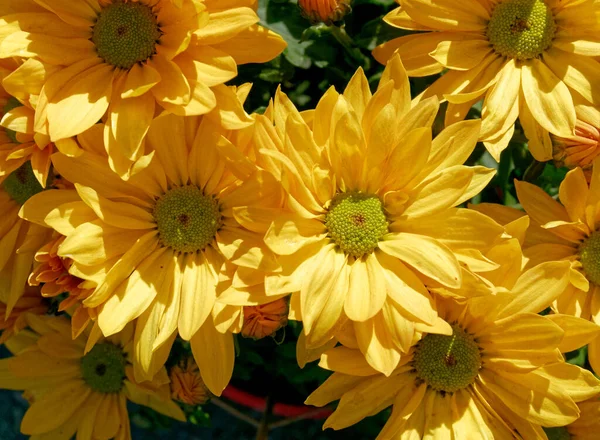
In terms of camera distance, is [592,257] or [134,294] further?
[592,257]

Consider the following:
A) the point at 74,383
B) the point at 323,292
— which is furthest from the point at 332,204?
the point at 74,383

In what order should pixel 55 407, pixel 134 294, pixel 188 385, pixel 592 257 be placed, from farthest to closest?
pixel 55 407 → pixel 188 385 → pixel 592 257 → pixel 134 294

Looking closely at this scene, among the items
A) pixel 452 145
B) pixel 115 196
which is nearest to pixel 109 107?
pixel 115 196

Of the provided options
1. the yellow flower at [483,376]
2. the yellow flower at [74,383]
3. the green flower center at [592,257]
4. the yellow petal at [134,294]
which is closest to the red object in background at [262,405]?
the yellow flower at [74,383]

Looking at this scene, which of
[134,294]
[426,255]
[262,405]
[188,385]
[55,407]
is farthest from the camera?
[262,405]

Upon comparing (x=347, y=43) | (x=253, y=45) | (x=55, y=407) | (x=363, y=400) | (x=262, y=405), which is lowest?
(x=262, y=405)

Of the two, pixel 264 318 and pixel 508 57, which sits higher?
pixel 508 57

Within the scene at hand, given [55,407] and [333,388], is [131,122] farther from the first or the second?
[55,407]
